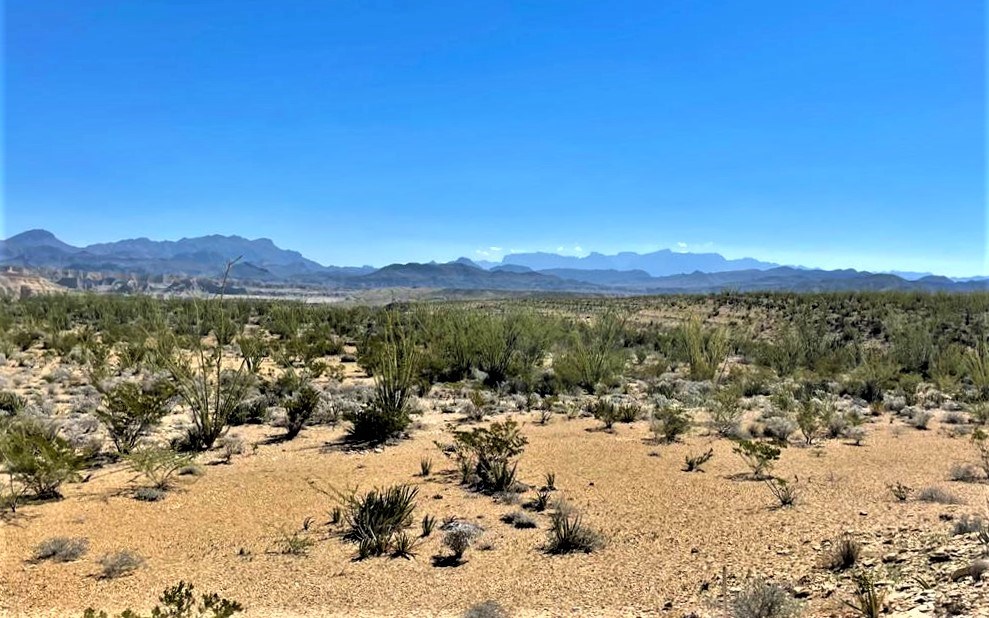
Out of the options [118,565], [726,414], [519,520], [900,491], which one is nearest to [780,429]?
[726,414]

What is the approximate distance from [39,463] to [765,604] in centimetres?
774

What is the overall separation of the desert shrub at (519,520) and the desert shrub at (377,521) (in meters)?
1.06

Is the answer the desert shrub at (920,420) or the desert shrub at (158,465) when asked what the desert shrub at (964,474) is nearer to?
the desert shrub at (920,420)

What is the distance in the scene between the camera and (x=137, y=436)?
9656 mm

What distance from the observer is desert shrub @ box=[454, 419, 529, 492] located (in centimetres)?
819

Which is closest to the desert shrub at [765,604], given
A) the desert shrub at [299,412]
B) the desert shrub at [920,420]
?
the desert shrub at [299,412]

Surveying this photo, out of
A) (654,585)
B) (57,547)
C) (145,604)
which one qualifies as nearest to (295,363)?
(57,547)

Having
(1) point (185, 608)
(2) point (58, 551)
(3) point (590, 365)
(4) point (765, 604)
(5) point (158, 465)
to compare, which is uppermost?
(3) point (590, 365)

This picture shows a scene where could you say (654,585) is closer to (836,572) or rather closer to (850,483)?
(836,572)

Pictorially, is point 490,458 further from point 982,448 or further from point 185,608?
point 982,448

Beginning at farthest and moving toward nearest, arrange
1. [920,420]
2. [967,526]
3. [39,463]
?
1. [920,420]
2. [39,463]
3. [967,526]

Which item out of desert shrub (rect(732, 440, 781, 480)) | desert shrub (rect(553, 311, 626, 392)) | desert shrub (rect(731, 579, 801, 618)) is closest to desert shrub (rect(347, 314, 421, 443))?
desert shrub (rect(553, 311, 626, 392))

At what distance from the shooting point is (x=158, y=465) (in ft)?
27.4

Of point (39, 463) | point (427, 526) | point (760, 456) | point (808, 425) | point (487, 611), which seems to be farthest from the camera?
point (808, 425)
